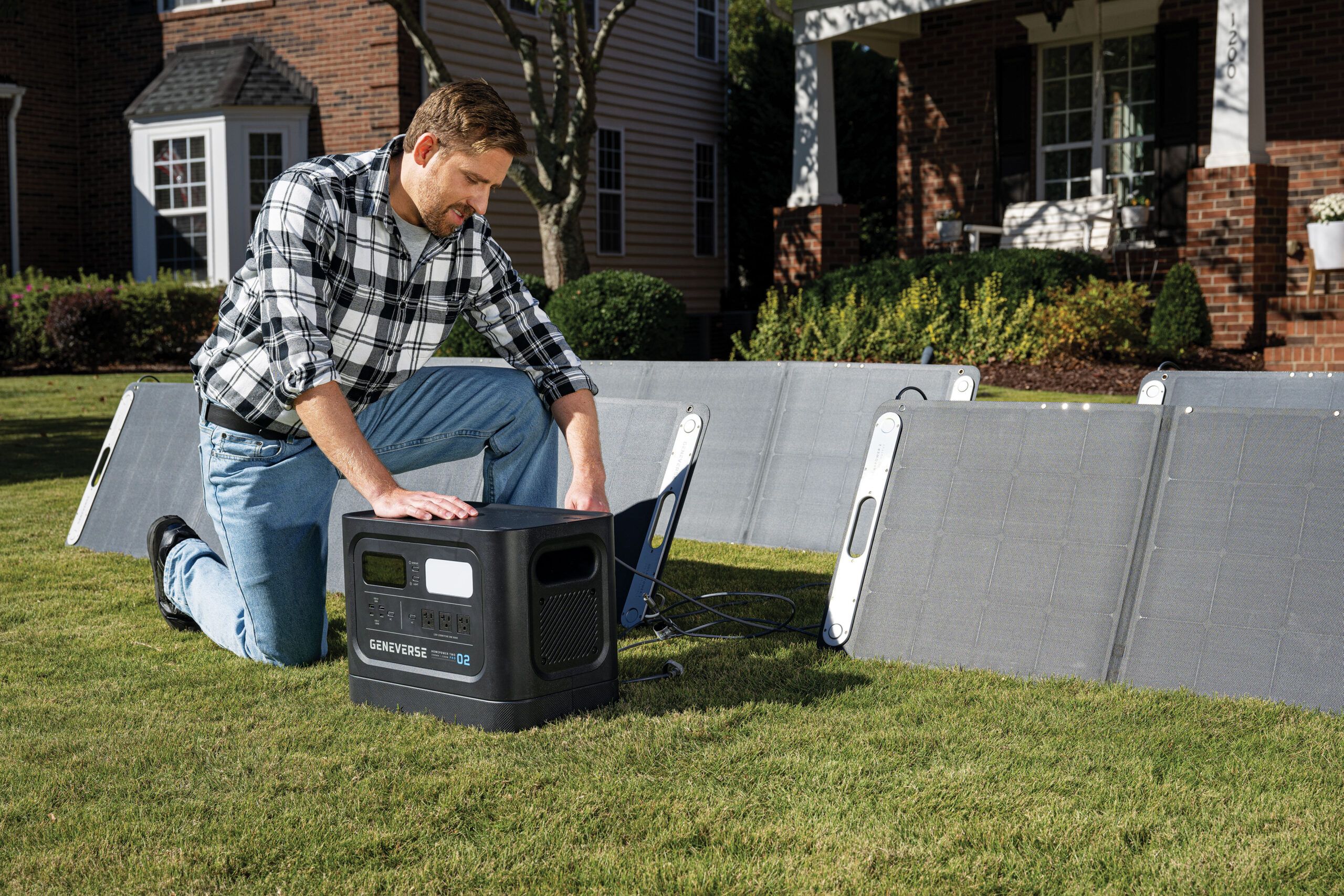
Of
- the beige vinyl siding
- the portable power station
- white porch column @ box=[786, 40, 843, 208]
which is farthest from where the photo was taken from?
the beige vinyl siding

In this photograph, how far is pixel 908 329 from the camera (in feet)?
41.9

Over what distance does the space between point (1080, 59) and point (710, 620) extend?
1304 cm

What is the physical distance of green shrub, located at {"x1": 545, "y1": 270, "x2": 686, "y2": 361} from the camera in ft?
42.0

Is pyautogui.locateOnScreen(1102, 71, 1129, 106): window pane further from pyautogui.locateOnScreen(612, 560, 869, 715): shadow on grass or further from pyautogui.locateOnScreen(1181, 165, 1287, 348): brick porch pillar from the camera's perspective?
pyautogui.locateOnScreen(612, 560, 869, 715): shadow on grass

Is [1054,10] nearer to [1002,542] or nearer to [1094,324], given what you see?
[1094,324]

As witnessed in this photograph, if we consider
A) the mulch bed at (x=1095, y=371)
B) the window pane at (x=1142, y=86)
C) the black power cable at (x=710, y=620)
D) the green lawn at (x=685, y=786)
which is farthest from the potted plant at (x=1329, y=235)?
the green lawn at (x=685, y=786)

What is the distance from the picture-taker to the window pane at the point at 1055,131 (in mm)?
15594

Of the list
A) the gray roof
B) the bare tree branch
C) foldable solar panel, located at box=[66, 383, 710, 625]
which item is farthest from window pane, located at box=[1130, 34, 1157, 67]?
foldable solar panel, located at box=[66, 383, 710, 625]

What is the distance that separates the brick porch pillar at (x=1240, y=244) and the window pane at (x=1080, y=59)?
12.6 feet

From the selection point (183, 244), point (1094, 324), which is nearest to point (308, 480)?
point (1094, 324)

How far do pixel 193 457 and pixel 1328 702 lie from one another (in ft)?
15.6

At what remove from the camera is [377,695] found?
3.52 meters

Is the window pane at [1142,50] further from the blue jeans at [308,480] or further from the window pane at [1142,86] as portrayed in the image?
the blue jeans at [308,480]

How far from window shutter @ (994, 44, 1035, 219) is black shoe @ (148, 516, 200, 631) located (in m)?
13.0
